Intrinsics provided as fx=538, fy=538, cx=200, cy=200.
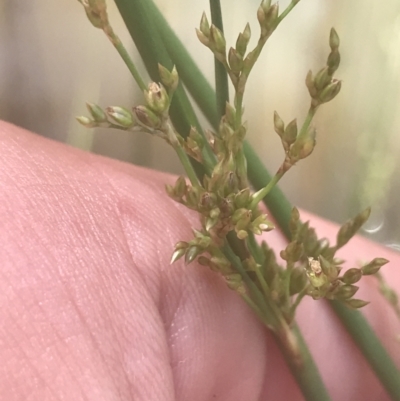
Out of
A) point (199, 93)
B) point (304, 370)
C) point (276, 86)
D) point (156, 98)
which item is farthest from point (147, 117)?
point (276, 86)

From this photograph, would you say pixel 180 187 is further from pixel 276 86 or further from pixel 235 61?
pixel 276 86

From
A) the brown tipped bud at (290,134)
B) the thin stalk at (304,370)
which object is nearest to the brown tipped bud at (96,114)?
the brown tipped bud at (290,134)

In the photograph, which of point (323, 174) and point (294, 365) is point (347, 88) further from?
point (294, 365)

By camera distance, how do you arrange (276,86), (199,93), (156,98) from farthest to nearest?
(276,86)
(199,93)
(156,98)

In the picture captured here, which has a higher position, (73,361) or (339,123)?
(339,123)

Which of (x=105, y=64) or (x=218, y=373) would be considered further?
(x=105, y=64)

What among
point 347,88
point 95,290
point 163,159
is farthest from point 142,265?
point 347,88

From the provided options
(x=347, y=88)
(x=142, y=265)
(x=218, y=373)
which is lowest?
(x=218, y=373)
